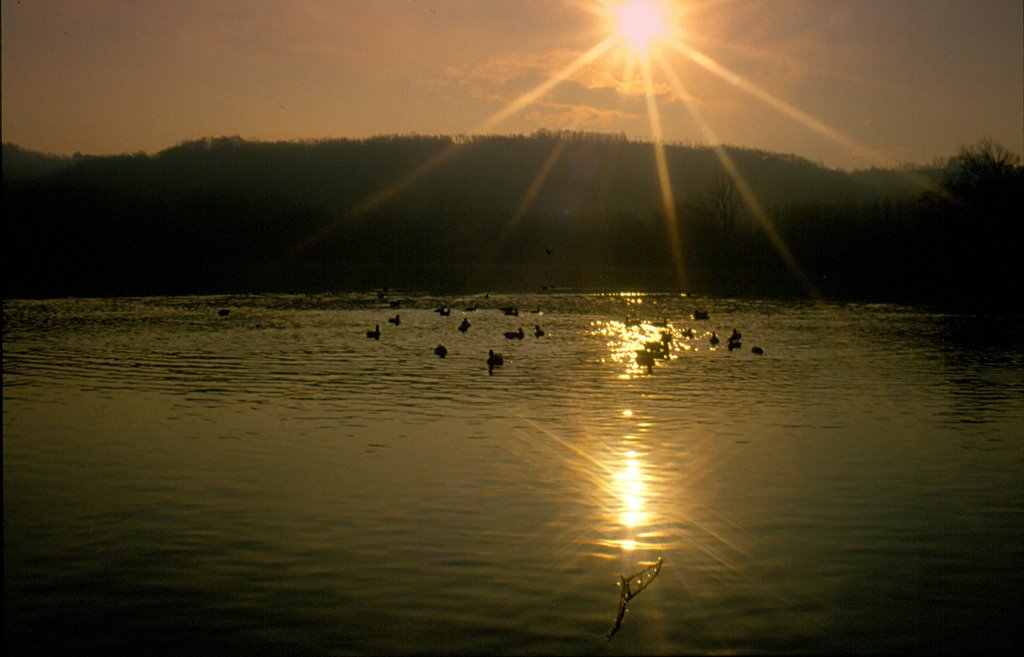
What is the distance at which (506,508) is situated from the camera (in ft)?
49.4

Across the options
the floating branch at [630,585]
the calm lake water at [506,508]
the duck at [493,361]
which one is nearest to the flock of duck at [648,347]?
the duck at [493,361]

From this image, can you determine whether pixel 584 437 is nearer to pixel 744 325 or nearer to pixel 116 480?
pixel 116 480

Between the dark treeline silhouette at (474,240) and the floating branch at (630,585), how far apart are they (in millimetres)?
34067

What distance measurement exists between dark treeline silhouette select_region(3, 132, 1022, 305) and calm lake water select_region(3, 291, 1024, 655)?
71.6 feet

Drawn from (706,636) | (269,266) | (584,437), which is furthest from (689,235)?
(706,636)

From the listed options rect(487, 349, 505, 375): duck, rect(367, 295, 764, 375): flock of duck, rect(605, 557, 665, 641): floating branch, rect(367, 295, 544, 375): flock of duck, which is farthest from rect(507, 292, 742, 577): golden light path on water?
rect(367, 295, 764, 375): flock of duck

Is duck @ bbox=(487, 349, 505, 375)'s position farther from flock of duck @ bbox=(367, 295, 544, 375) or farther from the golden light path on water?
the golden light path on water

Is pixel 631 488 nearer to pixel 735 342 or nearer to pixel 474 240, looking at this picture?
pixel 735 342

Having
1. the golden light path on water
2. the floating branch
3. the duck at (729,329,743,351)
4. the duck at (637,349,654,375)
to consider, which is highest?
the duck at (729,329,743,351)

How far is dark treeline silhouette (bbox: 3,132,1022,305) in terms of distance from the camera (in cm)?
8281

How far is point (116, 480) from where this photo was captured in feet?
54.6

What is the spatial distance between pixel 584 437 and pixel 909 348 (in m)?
25.4

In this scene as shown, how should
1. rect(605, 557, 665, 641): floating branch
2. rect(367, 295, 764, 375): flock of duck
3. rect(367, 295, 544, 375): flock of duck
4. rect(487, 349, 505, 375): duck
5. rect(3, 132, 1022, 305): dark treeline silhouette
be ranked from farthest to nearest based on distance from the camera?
rect(3, 132, 1022, 305): dark treeline silhouette < rect(367, 295, 764, 375): flock of duck < rect(367, 295, 544, 375): flock of duck < rect(487, 349, 505, 375): duck < rect(605, 557, 665, 641): floating branch

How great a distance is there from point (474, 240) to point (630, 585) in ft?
536
